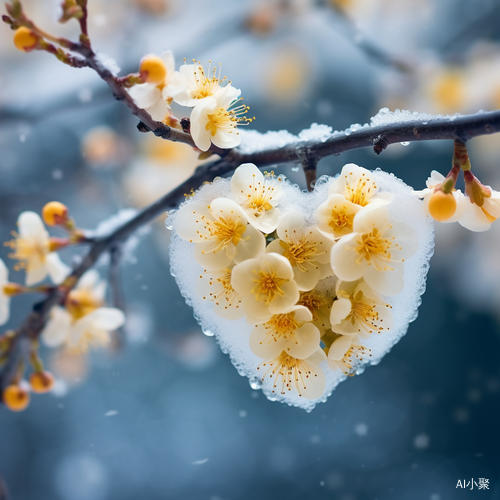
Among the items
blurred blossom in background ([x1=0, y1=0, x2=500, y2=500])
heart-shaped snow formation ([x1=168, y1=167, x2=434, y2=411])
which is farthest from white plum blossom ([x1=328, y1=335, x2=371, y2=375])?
blurred blossom in background ([x1=0, y1=0, x2=500, y2=500])

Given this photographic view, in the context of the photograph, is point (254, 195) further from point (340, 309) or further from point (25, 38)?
point (25, 38)

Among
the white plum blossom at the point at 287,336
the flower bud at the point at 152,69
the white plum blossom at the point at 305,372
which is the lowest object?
the white plum blossom at the point at 305,372

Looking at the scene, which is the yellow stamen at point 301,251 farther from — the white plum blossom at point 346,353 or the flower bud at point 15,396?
the flower bud at point 15,396

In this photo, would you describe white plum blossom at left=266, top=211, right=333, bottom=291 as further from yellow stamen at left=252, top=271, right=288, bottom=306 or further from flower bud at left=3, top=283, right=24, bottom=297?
flower bud at left=3, top=283, right=24, bottom=297

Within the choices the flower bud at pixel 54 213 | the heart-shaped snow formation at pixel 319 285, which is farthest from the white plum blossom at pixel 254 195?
the flower bud at pixel 54 213

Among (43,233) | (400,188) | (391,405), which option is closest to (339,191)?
(400,188)
